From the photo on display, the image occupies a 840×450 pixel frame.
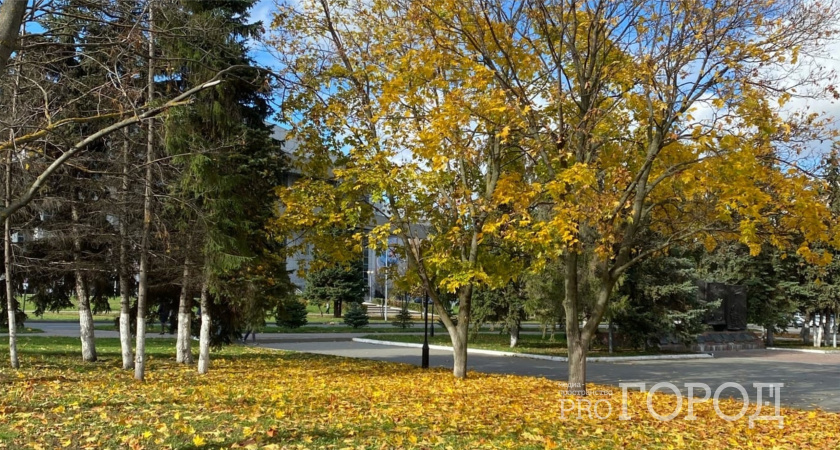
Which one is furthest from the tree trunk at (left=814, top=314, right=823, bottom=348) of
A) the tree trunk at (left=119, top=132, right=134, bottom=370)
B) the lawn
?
the tree trunk at (left=119, top=132, right=134, bottom=370)

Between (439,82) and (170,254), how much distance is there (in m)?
6.52

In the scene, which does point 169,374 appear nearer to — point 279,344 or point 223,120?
point 223,120

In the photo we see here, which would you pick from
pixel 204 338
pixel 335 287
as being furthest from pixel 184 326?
pixel 335 287

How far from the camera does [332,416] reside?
781 cm

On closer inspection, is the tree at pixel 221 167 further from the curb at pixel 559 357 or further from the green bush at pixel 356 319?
the green bush at pixel 356 319

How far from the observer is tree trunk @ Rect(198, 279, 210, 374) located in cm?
1403

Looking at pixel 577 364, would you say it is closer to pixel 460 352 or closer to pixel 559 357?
pixel 460 352

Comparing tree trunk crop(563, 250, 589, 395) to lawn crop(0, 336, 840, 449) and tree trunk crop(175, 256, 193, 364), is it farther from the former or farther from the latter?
tree trunk crop(175, 256, 193, 364)

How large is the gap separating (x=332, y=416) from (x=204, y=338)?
7.45m

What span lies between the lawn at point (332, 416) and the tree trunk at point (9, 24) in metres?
3.18

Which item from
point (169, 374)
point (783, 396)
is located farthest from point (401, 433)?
point (783, 396)

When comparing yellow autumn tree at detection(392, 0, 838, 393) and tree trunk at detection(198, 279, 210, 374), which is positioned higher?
yellow autumn tree at detection(392, 0, 838, 393)

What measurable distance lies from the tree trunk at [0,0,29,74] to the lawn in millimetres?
3181

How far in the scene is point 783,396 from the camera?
1459 centimetres
